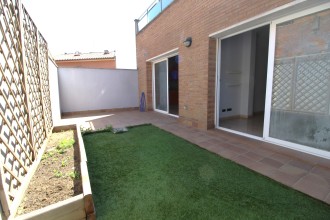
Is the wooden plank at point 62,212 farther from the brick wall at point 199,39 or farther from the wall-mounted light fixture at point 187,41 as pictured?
the wall-mounted light fixture at point 187,41

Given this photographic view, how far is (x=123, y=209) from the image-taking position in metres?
1.57

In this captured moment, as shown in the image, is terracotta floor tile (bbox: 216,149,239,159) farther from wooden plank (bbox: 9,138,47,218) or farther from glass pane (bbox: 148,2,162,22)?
glass pane (bbox: 148,2,162,22)

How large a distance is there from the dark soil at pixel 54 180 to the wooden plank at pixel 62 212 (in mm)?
250

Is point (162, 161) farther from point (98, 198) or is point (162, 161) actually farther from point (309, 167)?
point (309, 167)

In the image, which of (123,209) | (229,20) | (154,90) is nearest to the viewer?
(123,209)

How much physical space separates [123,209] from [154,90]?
5.77 m

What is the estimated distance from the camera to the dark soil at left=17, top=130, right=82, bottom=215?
1.67m

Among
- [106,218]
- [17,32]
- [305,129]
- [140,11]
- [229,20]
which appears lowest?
[106,218]

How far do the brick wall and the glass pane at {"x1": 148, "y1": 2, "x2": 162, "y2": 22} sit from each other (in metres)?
0.52

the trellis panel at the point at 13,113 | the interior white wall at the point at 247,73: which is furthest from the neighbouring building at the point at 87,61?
the trellis panel at the point at 13,113

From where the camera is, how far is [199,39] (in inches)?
158

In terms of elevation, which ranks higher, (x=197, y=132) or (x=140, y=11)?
(x=140, y=11)

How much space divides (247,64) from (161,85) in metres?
3.06

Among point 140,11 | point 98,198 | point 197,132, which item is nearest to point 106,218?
point 98,198
